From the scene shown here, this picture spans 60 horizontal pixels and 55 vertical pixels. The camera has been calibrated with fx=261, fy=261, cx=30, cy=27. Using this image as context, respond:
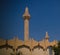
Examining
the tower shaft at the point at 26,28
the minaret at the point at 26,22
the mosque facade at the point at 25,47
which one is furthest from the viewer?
the minaret at the point at 26,22

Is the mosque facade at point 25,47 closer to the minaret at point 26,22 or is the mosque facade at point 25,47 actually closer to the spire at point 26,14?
the minaret at point 26,22

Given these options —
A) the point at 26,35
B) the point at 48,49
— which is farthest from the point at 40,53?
the point at 26,35

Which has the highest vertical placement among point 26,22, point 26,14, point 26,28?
point 26,14

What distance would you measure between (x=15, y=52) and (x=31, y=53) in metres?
2.21

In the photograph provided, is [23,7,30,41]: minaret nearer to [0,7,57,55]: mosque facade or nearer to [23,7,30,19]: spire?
[23,7,30,19]: spire

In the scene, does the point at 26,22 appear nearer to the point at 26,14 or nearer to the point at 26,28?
the point at 26,28

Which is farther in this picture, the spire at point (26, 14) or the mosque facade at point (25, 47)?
the spire at point (26, 14)

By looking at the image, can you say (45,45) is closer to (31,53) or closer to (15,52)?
(31,53)

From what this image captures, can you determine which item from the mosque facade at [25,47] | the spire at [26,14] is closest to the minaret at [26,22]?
A: the spire at [26,14]

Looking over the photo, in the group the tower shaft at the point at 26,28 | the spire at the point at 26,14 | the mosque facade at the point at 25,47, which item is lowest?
the mosque facade at the point at 25,47

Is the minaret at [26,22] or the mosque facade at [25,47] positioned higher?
the minaret at [26,22]

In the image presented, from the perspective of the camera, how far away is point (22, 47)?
26984 mm

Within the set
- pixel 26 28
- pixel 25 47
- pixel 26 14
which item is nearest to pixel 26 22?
pixel 26 28

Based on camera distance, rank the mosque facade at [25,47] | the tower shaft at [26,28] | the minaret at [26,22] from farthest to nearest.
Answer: the minaret at [26,22]
the tower shaft at [26,28]
the mosque facade at [25,47]
